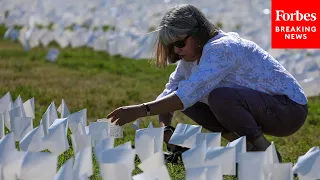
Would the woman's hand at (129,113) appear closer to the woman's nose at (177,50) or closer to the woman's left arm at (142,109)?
the woman's left arm at (142,109)

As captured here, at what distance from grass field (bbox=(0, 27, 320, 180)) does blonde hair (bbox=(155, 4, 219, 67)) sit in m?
0.55

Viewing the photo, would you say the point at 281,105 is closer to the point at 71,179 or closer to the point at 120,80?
the point at 71,179

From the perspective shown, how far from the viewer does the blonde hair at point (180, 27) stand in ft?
11.9

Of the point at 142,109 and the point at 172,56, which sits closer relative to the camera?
the point at 142,109

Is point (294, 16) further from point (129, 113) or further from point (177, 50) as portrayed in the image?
point (129, 113)

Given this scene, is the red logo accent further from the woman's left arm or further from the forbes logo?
the woman's left arm

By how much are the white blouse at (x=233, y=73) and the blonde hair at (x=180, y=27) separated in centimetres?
6

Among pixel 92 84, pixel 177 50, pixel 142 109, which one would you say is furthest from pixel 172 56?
pixel 92 84

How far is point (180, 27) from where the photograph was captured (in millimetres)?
3619

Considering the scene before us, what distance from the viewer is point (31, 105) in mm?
4070

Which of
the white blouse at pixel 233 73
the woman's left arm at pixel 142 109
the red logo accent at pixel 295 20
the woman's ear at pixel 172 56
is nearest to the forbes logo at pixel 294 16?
the red logo accent at pixel 295 20

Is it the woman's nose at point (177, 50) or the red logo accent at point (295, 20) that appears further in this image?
the red logo accent at point (295, 20)

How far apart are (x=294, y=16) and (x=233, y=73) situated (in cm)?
314

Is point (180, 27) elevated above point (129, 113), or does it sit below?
above
